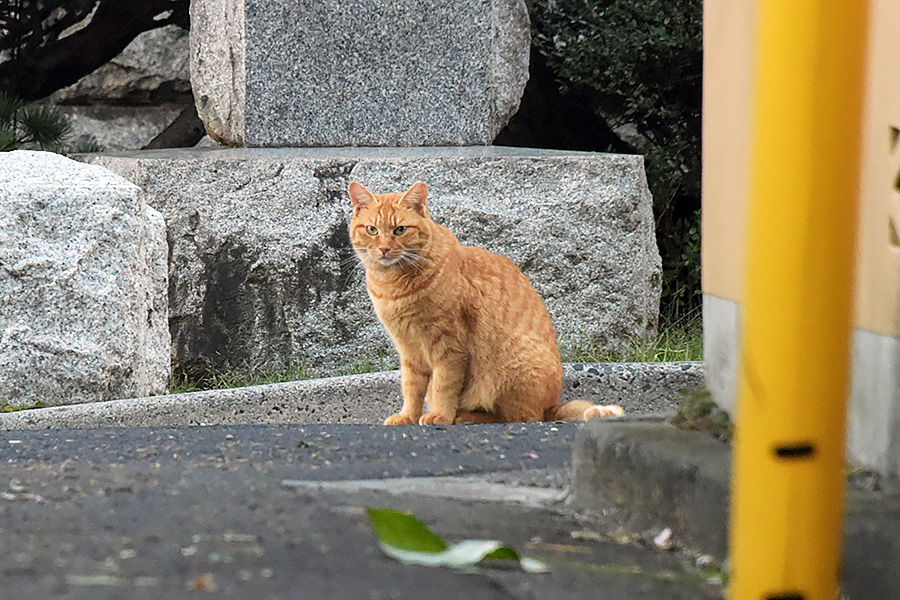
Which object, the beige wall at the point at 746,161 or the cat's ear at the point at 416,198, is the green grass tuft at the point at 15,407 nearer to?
the cat's ear at the point at 416,198

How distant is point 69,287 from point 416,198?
4.01 feet

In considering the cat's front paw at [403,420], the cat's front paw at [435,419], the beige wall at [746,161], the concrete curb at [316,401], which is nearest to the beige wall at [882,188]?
the beige wall at [746,161]

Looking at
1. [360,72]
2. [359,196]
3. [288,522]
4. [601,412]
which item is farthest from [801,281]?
[360,72]

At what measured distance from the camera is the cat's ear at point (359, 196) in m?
3.73

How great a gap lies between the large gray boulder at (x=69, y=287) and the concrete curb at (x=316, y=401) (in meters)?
0.16

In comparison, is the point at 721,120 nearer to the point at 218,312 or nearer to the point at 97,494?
the point at 97,494

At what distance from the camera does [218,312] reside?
452 cm

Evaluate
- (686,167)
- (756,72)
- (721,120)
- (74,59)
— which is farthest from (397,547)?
(74,59)

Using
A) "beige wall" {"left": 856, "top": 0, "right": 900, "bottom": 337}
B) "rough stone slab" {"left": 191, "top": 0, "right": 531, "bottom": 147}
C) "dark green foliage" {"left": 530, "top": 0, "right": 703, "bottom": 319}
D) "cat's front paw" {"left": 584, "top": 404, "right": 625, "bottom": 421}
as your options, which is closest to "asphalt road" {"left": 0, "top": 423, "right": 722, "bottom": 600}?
"beige wall" {"left": 856, "top": 0, "right": 900, "bottom": 337}

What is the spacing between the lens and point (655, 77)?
6660mm

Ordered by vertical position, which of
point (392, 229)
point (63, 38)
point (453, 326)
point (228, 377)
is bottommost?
point (228, 377)

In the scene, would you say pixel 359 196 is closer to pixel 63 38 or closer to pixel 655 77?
pixel 655 77

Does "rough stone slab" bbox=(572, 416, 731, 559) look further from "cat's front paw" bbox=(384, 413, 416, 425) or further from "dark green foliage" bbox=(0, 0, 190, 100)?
"dark green foliage" bbox=(0, 0, 190, 100)

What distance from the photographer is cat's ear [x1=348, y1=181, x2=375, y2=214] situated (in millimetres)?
3730
